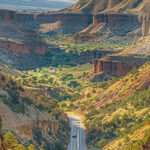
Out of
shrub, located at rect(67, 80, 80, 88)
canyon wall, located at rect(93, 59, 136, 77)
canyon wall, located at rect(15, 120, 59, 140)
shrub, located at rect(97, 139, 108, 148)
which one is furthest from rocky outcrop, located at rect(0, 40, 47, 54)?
shrub, located at rect(97, 139, 108, 148)

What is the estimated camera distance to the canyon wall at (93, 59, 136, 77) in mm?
141538

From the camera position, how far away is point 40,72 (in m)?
167

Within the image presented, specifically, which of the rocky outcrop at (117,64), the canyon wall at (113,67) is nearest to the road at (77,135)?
the rocky outcrop at (117,64)

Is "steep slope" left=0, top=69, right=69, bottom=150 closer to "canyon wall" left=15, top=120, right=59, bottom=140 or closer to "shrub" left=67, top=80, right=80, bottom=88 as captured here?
"canyon wall" left=15, top=120, right=59, bottom=140

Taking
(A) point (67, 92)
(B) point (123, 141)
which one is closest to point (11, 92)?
(B) point (123, 141)

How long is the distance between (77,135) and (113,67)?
64395 millimetres

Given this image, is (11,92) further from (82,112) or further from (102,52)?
(102,52)

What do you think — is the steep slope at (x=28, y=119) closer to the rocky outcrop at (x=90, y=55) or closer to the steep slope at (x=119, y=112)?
the steep slope at (x=119, y=112)

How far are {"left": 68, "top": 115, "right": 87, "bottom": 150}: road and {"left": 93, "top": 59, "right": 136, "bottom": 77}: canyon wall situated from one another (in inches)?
1805

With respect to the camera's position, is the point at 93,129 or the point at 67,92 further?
the point at 67,92

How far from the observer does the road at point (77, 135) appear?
74.9m

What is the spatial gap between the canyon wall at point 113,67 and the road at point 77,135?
45.8 meters

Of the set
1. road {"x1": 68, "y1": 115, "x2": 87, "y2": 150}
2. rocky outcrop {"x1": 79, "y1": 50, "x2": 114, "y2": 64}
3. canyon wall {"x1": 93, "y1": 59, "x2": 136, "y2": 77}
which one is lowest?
rocky outcrop {"x1": 79, "y1": 50, "x2": 114, "y2": 64}

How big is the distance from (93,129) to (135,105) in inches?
225
